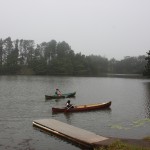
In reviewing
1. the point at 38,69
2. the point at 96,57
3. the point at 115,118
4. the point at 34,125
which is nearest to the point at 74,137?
the point at 34,125

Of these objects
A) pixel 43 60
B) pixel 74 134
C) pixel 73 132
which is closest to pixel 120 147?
pixel 74 134

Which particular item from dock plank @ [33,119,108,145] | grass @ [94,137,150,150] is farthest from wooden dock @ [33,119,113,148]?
grass @ [94,137,150,150]

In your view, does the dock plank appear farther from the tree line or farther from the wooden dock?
the tree line

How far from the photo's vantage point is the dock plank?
66.1ft

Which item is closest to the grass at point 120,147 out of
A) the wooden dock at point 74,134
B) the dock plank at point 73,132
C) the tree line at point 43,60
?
the wooden dock at point 74,134

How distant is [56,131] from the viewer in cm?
2323

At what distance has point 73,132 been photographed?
2255 centimetres

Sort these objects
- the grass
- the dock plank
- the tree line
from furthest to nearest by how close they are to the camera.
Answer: the tree line, the dock plank, the grass

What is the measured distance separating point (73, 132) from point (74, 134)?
1.97 feet

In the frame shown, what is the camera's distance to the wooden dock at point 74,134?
19.4 m

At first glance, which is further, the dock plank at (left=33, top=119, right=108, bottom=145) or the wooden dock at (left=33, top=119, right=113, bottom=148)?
the dock plank at (left=33, top=119, right=108, bottom=145)

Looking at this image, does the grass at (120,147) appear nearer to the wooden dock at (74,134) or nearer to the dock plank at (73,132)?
the wooden dock at (74,134)

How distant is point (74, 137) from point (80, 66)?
130 meters

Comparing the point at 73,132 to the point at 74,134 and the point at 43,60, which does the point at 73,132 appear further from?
the point at 43,60
